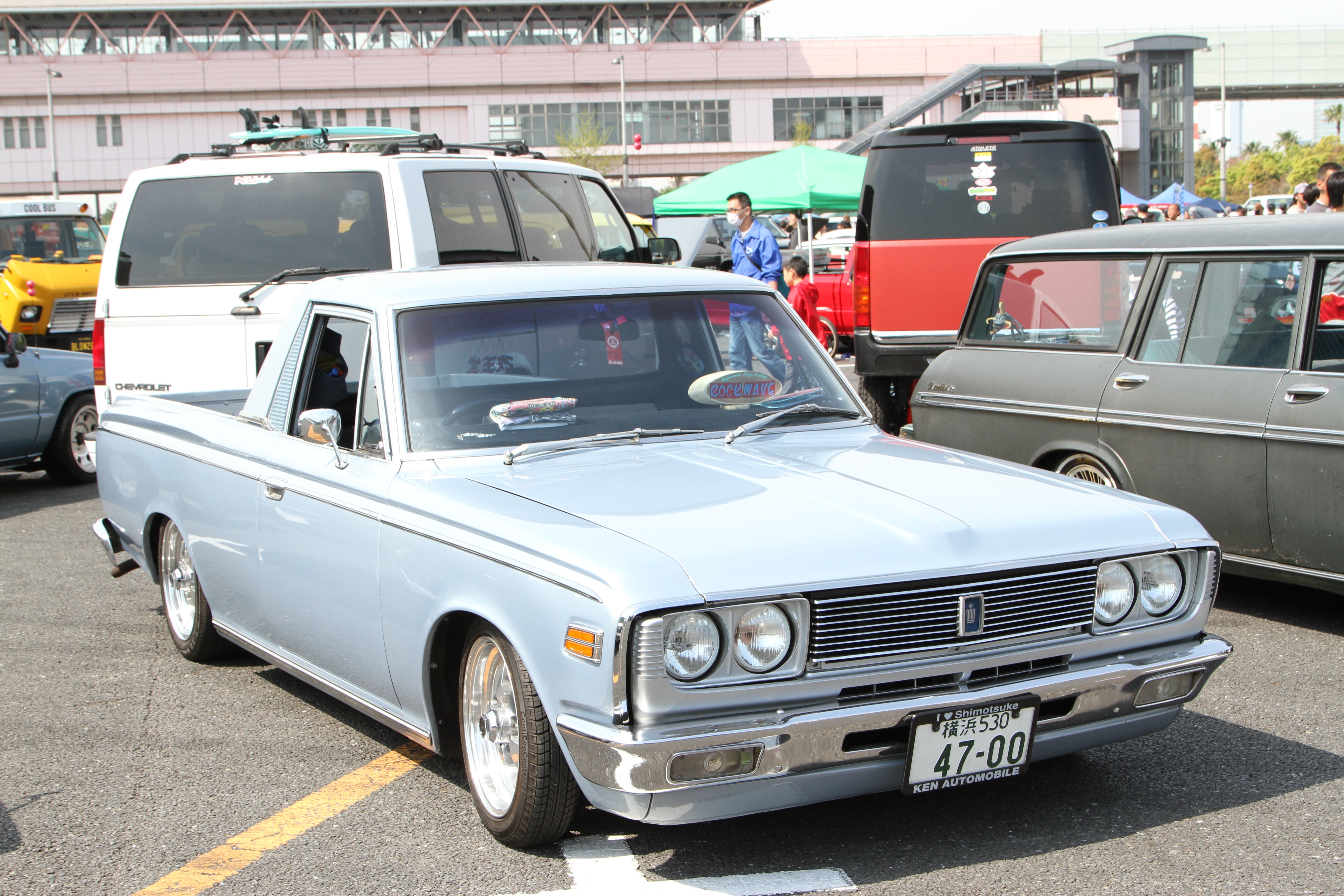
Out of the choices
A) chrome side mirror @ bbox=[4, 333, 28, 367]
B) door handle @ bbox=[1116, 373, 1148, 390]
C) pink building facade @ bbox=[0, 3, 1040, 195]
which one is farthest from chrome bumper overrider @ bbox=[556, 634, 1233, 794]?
pink building facade @ bbox=[0, 3, 1040, 195]

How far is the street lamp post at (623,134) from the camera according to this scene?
201ft

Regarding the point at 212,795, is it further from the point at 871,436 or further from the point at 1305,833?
the point at 1305,833

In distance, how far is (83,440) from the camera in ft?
36.2

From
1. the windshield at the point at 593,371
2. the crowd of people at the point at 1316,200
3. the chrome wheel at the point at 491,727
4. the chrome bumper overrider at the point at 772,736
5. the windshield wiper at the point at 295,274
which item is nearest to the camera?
the chrome bumper overrider at the point at 772,736

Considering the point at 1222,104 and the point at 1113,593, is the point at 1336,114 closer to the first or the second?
the point at 1222,104

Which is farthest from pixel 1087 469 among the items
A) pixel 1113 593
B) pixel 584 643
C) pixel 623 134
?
pixel 623 134

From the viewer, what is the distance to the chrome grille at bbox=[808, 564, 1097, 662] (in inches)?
128

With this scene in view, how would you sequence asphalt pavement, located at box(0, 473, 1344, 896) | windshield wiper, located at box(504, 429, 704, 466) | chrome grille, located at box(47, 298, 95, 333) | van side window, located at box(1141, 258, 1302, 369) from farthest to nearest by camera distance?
chrome grille, located at box(47, 298, 95, 333) < van side window, located at box(1141, 258, 1302, 369) < windshield wiper, located at box(504, 429, 704, 466) < asphalt pavement, located at box(0, 473, 1344, 896)

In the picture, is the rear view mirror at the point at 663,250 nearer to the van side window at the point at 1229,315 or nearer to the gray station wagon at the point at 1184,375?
the gray station wagon at the point at 1184,375

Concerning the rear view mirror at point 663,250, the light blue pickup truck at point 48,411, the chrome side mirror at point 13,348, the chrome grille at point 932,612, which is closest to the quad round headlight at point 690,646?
the chrome grille at point 932,612

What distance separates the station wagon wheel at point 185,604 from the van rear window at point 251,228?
2.51 metres

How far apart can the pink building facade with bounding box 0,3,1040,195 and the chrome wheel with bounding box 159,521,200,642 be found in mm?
70520

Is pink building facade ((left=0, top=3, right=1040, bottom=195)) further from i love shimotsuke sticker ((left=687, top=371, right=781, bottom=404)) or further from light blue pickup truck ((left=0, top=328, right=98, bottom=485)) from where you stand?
i love shimotsuke sticker ((left=687, top=371, right=781, bottom=404))

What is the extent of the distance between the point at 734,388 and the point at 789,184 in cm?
1513
